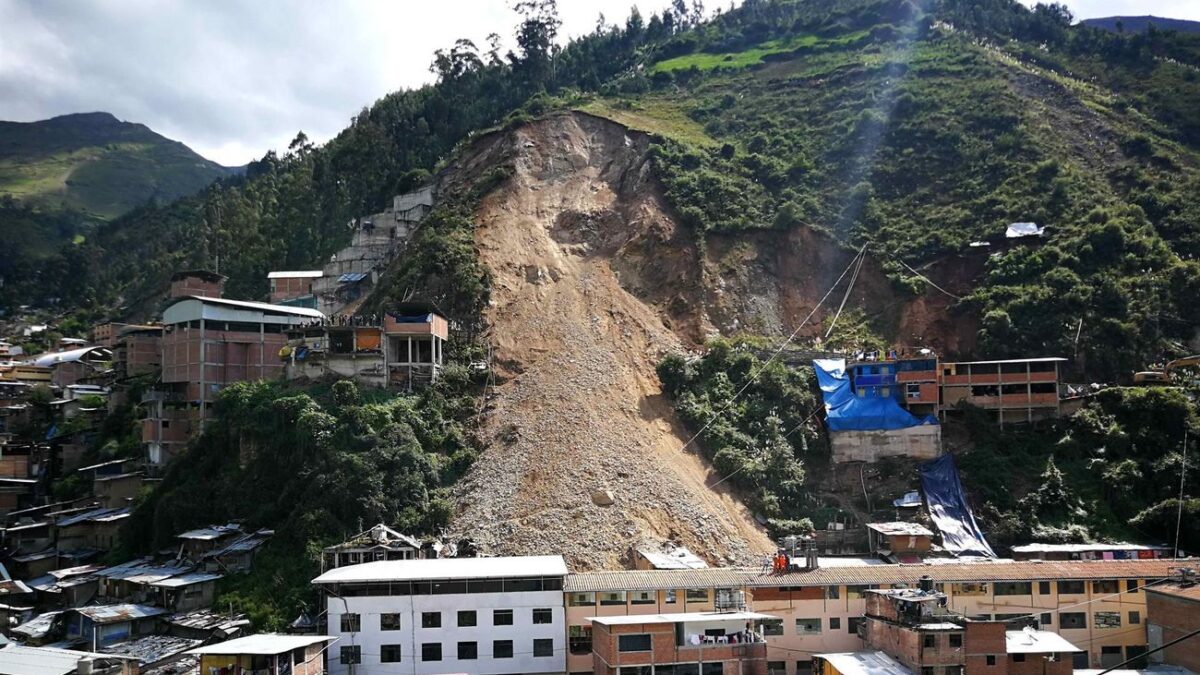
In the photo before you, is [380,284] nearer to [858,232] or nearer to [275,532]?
[275,532]

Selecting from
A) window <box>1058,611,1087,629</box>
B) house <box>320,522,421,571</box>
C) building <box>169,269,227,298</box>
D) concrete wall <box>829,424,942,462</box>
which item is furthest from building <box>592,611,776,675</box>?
building <box>169,269,227,298</box>

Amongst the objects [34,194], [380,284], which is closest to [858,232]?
[380,284]

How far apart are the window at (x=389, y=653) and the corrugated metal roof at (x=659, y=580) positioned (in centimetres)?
527

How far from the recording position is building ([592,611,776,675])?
27797 millimetres

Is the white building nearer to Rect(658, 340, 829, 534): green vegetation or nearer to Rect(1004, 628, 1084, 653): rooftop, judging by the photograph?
Rect(1004, 628, 1084, 653): rooftop

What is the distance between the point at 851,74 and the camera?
77.8 meters

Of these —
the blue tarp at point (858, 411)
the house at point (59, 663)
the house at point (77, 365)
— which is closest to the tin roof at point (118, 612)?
the house at point (59, 663)

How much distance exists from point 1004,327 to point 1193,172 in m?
23.6

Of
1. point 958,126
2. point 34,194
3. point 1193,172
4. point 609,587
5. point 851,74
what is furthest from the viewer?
point 34,194

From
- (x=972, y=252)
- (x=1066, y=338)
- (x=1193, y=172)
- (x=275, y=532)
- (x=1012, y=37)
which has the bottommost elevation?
(x=275, y=532)

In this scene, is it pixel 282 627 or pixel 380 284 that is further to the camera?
pixel 380 284

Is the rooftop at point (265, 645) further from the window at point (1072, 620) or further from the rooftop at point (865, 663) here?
the window at point (1072, 620)

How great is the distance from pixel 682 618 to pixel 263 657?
→ 11176 millimetres

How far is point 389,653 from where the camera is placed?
3014 centimetres
